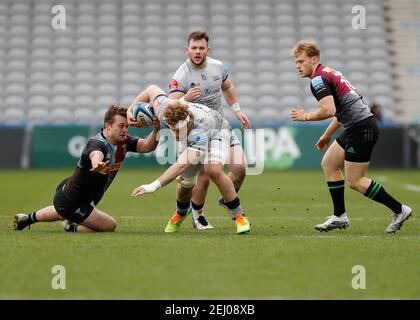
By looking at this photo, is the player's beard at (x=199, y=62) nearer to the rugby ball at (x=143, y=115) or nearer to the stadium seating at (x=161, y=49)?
the rugby ball at (x=143, y=115)

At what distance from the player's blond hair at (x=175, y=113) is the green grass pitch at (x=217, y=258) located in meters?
1.11

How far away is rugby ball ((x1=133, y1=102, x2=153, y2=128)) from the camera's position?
8836 mm

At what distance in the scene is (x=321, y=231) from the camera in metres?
9.23

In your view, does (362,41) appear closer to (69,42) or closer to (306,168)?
(306,168)

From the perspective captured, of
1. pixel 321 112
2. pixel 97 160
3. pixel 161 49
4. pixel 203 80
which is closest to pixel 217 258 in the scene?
pixel 97 160

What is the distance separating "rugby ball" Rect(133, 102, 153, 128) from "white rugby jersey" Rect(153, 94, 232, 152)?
83 millimetres

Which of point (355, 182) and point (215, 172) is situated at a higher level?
point (215, 172)

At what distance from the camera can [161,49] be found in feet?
84.7

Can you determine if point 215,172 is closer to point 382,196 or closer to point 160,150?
point 382,196

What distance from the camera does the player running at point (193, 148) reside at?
8375 millimetres

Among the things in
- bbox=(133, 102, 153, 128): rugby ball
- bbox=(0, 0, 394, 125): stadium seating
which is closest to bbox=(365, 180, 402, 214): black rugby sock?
bbox=(133, 102, 153, 128): rugby ball

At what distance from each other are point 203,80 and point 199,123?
3.40 ft

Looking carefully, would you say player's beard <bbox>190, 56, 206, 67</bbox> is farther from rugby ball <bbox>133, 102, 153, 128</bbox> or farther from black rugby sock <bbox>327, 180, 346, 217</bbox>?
black rugby sock <bbox>327, 180, 346, 217</bbox>

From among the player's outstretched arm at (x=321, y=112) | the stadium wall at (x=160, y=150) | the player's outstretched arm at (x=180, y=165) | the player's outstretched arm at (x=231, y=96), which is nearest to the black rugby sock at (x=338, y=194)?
the player's outstretched arm at (x=321, y=112)
